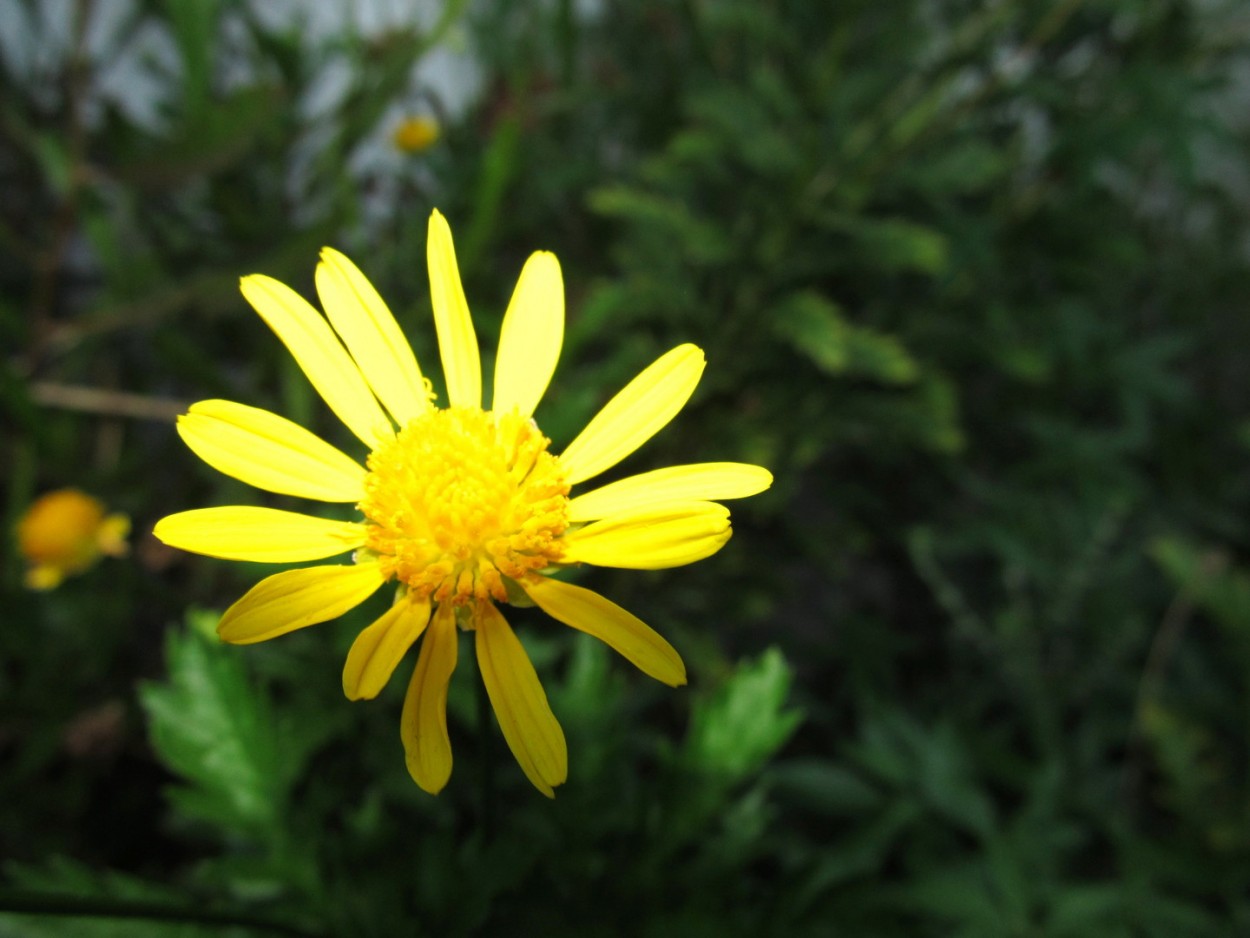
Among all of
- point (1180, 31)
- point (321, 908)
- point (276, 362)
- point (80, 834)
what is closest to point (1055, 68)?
point (1180, 31)

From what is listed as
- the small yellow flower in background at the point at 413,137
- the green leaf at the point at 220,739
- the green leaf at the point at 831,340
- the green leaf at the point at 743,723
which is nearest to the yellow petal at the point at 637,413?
the green leaf at the point at 743,723

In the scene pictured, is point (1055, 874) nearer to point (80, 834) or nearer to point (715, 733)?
point (715, 733)

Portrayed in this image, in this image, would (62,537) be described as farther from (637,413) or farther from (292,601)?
(637,413)

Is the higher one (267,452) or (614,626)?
(267,452)

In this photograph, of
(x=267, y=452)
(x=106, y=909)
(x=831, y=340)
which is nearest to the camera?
(x=106, y=909)

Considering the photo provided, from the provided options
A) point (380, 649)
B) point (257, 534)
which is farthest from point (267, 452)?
point (380, 649)

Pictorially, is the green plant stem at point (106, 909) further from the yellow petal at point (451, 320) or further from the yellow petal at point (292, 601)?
the yellow petal at point (451, 320)
